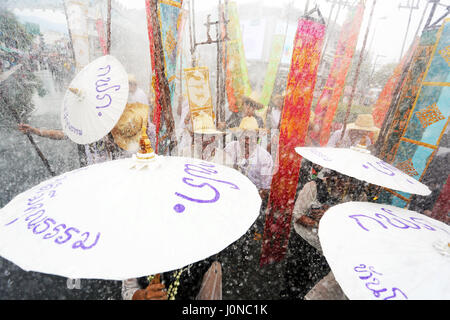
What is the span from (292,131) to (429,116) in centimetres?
195

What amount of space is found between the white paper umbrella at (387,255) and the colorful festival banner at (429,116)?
173cm

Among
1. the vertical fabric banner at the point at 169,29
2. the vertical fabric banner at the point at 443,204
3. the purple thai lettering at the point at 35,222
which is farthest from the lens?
the vertical fabric banner at the point at 443,204

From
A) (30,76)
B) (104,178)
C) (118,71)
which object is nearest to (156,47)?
(118,71)

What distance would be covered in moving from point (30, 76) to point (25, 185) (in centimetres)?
199

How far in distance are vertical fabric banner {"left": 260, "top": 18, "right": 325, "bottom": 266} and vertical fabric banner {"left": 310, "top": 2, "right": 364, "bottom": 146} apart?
3279 millimetres

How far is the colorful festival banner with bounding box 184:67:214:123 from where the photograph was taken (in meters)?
4.12

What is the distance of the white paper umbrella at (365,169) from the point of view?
68.5 inches

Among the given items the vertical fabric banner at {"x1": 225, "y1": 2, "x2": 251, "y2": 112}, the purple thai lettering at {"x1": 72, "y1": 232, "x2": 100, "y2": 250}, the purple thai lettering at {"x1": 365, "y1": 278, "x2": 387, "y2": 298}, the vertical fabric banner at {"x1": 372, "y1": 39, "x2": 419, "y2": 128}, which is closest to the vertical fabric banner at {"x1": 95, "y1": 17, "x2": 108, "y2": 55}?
the vertical fabric banner at {"x1": 225, "y1": 2, "x2": 251, "y2": 112}

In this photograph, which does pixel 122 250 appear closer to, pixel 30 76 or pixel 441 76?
pixel 441 76

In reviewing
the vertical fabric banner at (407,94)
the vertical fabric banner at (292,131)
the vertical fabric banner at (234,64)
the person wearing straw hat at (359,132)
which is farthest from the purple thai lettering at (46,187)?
the vertical fabric banner at (234,64)

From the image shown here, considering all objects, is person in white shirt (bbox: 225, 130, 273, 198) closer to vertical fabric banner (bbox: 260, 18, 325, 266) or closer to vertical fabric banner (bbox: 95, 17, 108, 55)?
vertical fabric banner (bbox: 260, 18, 325, 266)

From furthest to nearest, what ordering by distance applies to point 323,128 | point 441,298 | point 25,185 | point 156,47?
point 323,128
point 25,185
point 156,47
point 441,298

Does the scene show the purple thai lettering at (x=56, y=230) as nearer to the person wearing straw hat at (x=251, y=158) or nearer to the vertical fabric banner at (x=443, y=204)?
the person wearing straw hat at (x=251, y=158)
